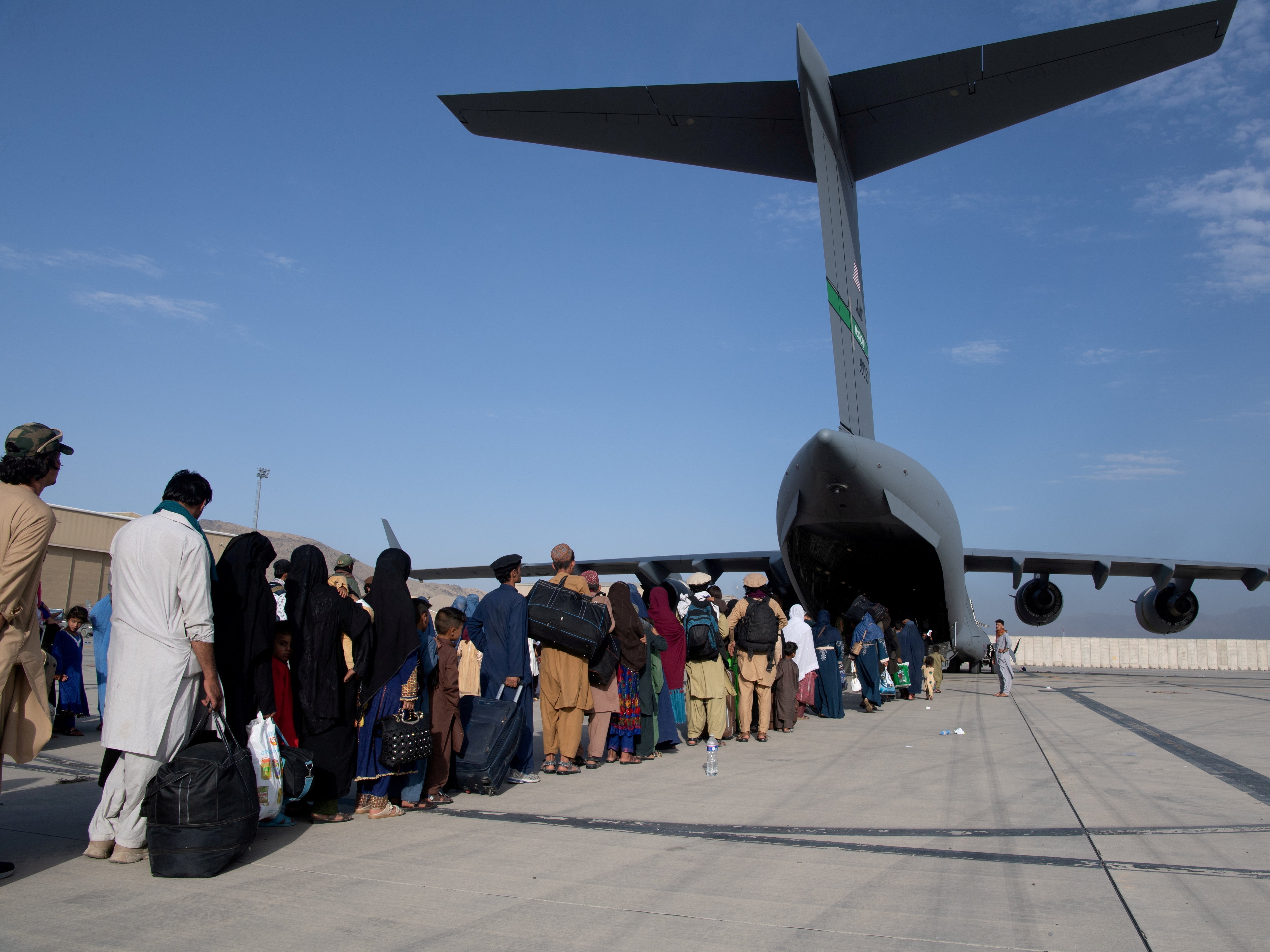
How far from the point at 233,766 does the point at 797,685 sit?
6.73 metres

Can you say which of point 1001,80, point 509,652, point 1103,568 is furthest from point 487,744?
point 1103,568

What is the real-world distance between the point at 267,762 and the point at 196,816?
65cm

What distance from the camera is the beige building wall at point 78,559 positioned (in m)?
Answer: 27.4

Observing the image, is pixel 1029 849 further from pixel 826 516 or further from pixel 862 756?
pixel 826 516

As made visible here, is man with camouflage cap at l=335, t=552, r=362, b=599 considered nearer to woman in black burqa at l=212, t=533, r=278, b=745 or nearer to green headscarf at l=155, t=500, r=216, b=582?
woman in black burqa at l=212, t=533, r=278, b=745

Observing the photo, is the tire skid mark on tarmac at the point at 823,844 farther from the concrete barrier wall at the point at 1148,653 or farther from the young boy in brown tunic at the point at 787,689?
the concrete barrier wall at the point at 1148,653

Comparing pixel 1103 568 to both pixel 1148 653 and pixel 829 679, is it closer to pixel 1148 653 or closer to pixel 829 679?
pixel 829 679

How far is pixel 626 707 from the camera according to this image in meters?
6.35

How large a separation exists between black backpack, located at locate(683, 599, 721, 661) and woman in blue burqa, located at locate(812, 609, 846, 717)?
2745mm

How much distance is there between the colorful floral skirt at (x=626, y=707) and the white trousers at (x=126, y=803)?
138 inches

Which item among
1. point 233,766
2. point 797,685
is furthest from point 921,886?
point 797,685

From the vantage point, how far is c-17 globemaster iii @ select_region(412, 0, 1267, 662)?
7738mm

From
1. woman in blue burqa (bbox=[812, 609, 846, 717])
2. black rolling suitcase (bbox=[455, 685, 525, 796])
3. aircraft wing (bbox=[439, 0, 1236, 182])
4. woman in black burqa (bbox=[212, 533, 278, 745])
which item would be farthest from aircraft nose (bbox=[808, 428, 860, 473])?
woman in black burqa (bbox=[212, 533, 278, 745])

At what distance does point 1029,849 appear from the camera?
369 cm
